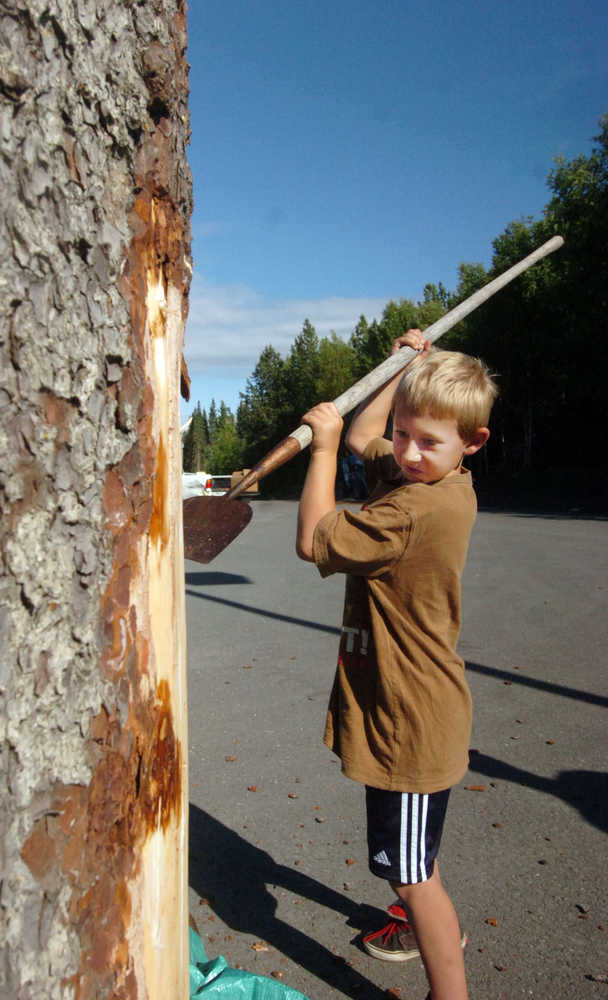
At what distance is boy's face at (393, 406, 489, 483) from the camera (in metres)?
2.21

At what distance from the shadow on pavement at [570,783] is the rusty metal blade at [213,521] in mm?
2161

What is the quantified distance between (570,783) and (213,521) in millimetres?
2442

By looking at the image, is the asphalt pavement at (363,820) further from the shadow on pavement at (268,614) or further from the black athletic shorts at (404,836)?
the black athletic shorts at (404,836)

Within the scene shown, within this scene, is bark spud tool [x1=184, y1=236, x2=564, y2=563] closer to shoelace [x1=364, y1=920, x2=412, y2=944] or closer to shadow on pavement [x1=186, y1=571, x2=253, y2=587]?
shoelace [x1=364, y1=920, x2=412, y2=944]

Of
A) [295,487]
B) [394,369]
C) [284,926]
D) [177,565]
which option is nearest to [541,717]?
[284,926]

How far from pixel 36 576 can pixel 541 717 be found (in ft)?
13.5

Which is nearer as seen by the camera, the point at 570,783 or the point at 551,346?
the point at 570,783

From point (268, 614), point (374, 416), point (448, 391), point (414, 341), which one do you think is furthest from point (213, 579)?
point (448, 391)

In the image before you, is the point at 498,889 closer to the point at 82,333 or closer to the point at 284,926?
the point at 284,926

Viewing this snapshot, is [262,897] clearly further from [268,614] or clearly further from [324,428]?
[268,614]

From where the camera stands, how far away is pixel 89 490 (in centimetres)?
137

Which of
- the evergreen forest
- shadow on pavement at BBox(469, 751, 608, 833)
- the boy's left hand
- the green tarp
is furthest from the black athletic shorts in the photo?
the evergreen forest

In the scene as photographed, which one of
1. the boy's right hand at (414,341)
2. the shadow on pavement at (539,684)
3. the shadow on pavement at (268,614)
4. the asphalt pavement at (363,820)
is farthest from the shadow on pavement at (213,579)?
the boy's right hand at (414,341)

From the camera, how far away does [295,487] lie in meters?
53.6
